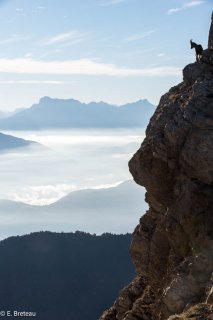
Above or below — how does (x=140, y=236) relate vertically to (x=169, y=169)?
below

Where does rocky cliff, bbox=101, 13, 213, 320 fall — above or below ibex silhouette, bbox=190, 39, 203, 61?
below

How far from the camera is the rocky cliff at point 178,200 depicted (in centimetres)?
4278

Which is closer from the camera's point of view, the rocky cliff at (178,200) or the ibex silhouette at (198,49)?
the rocky cliff at (178,200)

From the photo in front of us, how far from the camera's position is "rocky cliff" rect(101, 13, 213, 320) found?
42781 mm

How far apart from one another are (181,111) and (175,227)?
37.5ft

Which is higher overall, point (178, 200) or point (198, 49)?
point (198, 49)

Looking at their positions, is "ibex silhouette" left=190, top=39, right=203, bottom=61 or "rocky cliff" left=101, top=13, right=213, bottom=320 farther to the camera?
"ibex silhouette" left=190, top=39, right=203, bottom=61

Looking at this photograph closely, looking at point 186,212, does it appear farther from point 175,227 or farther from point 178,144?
point 178,144

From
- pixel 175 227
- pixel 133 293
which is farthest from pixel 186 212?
pixel 133 293

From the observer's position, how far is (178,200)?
49969mm

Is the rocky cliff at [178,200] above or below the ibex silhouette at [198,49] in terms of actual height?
below

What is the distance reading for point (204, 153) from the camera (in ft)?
155

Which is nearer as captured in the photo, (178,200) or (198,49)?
(178,200)

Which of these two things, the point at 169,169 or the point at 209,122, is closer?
the point at 209,122
